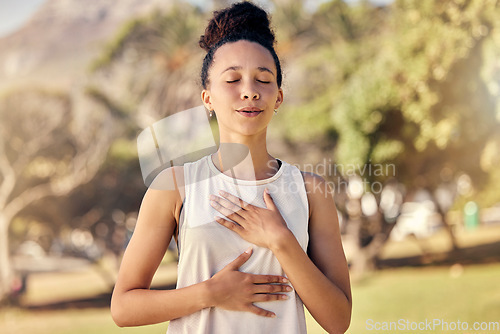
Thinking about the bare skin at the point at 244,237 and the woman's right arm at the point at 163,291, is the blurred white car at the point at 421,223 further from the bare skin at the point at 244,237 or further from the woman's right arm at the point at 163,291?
the woman's right arm at the point at 163,291

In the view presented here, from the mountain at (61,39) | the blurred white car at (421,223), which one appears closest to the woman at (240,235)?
the mountain at (61,39)

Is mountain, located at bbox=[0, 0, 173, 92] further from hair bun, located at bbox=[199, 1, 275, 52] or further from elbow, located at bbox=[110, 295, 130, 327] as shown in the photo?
elbow, located at bbox=[110, 295, 130, 327]

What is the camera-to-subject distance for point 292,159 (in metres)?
10.9

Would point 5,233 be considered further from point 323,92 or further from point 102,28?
point 323,92

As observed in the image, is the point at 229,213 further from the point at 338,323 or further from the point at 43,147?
the point at 43,147

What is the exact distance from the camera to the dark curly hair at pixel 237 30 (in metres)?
1.40

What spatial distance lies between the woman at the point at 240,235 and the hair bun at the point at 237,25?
2cm

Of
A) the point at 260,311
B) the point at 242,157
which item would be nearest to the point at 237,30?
the point at 242,157

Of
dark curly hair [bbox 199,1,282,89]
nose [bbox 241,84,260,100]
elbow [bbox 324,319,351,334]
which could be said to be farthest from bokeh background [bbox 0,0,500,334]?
nose [bbox 241,84,260,100]

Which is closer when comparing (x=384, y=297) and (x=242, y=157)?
(x=242, y=157)

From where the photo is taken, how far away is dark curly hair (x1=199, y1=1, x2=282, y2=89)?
140 cm

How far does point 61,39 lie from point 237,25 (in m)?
13.1

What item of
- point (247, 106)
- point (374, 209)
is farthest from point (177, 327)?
point (374, 209)

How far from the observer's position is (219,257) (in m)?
1.26
